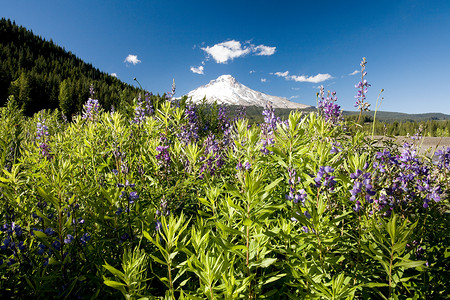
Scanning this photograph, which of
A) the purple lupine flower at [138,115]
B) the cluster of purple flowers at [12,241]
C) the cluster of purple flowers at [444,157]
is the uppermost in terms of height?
the purple lupine flower at [138,115]

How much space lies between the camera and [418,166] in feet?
7.41

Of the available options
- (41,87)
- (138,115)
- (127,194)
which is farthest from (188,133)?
(41,87)

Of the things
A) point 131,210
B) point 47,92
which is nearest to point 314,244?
point 131,210

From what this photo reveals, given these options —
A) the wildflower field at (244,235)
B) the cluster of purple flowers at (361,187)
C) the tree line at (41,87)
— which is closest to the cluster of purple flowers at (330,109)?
the wildflower field at (244,235)

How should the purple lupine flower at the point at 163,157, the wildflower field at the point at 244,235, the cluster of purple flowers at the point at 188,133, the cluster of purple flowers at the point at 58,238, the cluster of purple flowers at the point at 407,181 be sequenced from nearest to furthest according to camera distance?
the wildflower field at the point at 244,235 < the cluster of purple flowers at the point at 58,238 < the cluster of purple flowers at the point at 407,181 < the purple lupine flower at the point at 163,157 < the cluster of purple flowers at the point at 188,133

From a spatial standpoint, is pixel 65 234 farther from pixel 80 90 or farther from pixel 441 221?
pixel 80 90

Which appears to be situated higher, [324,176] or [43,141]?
[324,176]

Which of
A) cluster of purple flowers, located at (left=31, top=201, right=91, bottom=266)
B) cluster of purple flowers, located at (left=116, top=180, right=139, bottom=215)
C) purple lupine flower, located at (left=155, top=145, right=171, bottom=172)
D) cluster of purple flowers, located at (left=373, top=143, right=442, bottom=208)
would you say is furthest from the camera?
purple lupine flower, located at (left=155, top=145, right=171, bottom=172)

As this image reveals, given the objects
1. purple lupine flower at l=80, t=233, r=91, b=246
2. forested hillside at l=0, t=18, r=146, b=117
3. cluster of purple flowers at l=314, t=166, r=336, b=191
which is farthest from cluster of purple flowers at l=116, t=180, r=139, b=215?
forested hillside at l=0, t=18, r=146, b=117

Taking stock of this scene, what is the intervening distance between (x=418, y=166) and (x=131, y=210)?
9.63ft

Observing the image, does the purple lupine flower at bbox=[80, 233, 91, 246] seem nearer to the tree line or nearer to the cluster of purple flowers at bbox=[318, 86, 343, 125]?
the cluster of purple flowers at bbox=[318, 86, 343, 125]

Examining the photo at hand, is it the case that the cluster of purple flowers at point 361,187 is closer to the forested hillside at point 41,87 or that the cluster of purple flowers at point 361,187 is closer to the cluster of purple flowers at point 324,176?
the cluster of purple flowers at point 324,176

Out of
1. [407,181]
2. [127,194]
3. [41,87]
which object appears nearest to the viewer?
[127,194]

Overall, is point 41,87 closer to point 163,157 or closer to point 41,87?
point 41,87
